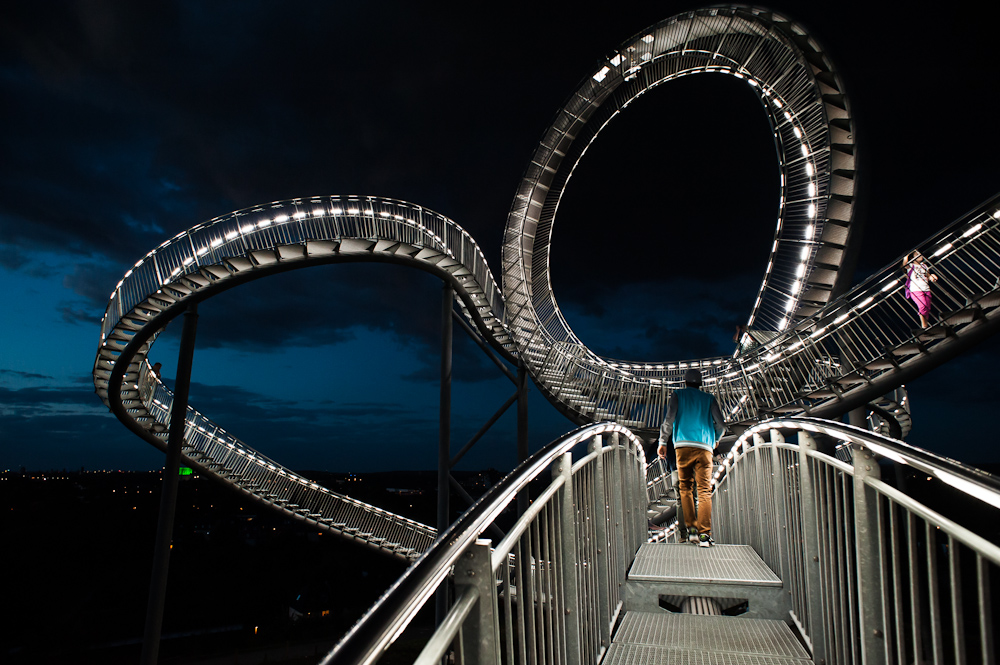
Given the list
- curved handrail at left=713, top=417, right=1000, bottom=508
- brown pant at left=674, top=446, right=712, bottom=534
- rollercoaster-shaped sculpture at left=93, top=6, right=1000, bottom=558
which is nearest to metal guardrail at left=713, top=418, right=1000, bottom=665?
curved handrail at left=713, top=417, right=1000, bottom=508

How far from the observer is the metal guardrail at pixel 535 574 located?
1250 millimetres

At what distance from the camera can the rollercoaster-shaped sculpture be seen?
33.8 feet

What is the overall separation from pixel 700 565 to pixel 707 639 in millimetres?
Answer: 1301

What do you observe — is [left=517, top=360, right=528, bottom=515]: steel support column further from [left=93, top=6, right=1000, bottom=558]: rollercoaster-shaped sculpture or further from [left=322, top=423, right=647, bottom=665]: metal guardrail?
[left=322, top=423, right=647, bottom=665]: metal guardrail

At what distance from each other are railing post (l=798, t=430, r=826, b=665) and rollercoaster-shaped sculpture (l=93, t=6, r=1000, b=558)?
7131 mm

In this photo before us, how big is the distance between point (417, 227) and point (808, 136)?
11.9 meters

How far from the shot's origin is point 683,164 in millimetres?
48969

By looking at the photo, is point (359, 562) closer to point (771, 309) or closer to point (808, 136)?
point (771, 309)

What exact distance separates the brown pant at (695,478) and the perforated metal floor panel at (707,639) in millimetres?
2115

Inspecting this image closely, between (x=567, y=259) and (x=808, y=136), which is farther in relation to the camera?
(x=567, y=259)

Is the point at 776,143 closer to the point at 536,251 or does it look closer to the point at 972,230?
the point at 536,251

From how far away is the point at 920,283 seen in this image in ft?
31.2

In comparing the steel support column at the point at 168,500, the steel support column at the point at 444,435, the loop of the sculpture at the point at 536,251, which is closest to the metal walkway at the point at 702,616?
the steel support column at the point at 444,435

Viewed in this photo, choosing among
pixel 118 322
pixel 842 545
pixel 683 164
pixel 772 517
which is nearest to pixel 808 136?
pixel 772 517
